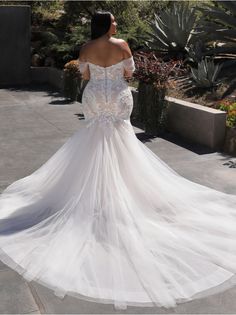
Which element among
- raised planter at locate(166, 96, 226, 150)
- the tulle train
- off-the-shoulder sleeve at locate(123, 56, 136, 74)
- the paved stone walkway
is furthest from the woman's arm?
raised planter at locate(166, 96, 226, 150)

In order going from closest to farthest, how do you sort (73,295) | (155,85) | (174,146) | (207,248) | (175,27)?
(73,295)
(207,248)
(174,146)
(155,85)
(175,27)

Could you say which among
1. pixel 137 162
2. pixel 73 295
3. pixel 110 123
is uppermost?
pixel 110 123

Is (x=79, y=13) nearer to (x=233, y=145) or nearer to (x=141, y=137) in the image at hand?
(x=141, y=137)

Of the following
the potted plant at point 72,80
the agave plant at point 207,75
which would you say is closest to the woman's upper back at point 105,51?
the agave plant at point 207,75

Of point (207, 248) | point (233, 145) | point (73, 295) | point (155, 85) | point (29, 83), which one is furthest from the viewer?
point (29, 83)

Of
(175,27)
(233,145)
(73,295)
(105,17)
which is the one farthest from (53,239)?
(175,27)

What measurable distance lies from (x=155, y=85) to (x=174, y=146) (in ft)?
4.34

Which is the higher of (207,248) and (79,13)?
(79,13)

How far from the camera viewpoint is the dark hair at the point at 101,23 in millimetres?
4895

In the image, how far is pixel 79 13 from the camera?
17391 mm

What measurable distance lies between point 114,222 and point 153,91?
15.7ft

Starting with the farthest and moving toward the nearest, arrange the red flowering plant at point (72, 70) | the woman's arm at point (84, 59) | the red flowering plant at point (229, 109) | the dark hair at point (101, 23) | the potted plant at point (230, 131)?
the red flowering plant at point (72, 70), the red flowering plant at point (229, 109), the potted plant at point (230, 131), the woman's arm at point (84, 59), the dark hair at point (101, 23)

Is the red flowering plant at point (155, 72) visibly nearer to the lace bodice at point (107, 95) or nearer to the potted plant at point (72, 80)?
the lace bodice at point (107, 95)

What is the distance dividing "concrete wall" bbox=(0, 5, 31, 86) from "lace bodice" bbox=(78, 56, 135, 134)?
489 inches
